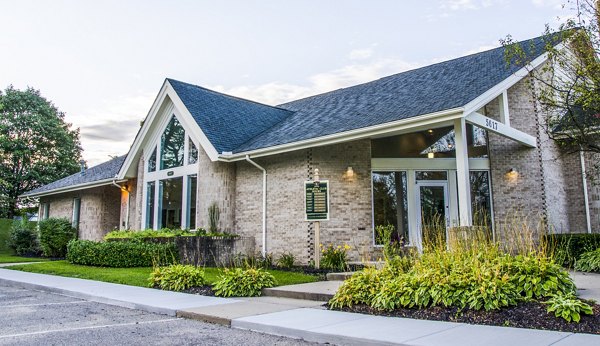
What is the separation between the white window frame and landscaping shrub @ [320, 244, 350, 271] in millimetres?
5207

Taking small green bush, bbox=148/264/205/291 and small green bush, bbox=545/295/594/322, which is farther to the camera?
small green bush, bbox=148/264/205/291

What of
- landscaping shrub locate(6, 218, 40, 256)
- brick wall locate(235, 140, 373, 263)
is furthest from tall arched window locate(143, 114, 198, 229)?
landscaping shrub locate(6, 218, 40, 256)

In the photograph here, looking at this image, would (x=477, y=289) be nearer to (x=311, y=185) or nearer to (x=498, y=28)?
(x=311, y=185)

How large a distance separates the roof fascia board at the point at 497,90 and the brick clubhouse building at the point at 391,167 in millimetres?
52

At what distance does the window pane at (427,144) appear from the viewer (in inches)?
524

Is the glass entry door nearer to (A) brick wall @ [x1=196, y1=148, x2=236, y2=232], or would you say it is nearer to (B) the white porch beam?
(B) the white porch beam

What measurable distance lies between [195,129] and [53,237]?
9859mm

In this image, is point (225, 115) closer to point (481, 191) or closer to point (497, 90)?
point (481, 191)

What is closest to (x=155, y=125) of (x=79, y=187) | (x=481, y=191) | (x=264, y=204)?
A: (x=264, y=204)

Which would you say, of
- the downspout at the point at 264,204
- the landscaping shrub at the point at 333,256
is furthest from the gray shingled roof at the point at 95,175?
the landscaping shrub at the point at 333,256

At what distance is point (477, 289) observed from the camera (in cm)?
598

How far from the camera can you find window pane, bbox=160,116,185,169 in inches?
648

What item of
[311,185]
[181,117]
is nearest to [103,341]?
[311,185]

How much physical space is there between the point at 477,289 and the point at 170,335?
4030 mm
